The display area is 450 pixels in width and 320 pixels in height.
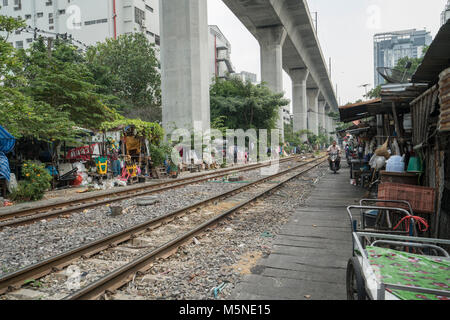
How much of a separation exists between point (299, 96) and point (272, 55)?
16554mm

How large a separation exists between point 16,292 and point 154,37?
50.9m

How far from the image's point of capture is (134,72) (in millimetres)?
32000

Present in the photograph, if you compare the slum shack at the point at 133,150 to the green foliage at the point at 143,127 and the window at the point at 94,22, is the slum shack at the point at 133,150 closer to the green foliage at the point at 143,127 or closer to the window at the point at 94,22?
the green foliage at the point at 143,127

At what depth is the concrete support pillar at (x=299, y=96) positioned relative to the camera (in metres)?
49.4

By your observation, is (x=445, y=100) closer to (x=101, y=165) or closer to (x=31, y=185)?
(x=31, y=185)

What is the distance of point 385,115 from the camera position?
966cm

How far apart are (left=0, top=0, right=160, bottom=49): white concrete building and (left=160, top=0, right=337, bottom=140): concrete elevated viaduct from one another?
1968 cm

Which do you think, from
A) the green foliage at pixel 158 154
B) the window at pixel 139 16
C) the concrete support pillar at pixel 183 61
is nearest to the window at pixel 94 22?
the window at pixel 139 16

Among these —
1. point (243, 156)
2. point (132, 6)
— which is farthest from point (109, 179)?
point (132, 6)

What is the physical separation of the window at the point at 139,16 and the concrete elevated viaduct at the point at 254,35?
18966 millimetres

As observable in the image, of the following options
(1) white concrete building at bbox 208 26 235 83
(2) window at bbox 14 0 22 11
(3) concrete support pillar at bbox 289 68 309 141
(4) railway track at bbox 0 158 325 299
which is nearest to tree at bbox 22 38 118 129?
(4) railway track at bbox 0 158 325 299

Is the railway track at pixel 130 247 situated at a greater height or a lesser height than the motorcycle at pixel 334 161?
lesser

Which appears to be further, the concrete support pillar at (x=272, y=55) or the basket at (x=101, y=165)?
the concrete support pillar at (x=272, y=55)
